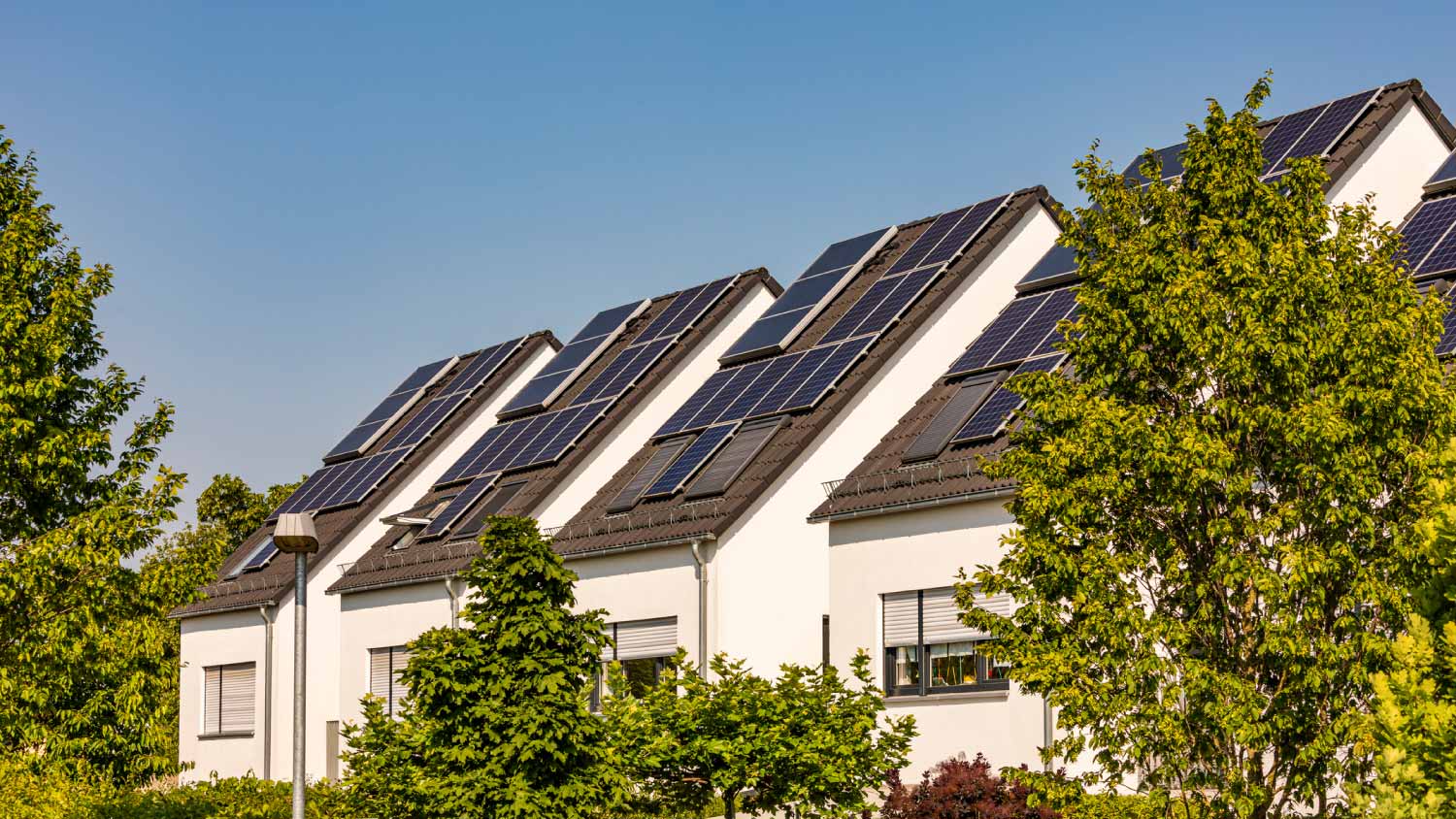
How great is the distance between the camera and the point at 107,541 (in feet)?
62.8

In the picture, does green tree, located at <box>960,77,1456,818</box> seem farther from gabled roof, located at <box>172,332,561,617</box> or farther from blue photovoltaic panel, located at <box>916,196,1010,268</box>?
gabled roof, located at <box>172,332,561,617</box>

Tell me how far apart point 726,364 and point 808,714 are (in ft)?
44.7

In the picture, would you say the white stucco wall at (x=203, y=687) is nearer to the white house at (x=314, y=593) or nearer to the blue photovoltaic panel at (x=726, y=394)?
the white house at (x=314, y=593)

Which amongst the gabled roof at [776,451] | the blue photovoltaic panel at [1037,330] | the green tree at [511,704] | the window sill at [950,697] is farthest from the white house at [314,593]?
the green tree at [511,704]

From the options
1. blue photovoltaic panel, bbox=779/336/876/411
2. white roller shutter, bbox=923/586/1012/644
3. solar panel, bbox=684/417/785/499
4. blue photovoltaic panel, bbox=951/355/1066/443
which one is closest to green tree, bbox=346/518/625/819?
white roller shutter, bbox=923/586/1012/644

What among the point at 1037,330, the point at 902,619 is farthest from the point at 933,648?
the point at 1037,330

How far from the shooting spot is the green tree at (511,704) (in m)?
16.2

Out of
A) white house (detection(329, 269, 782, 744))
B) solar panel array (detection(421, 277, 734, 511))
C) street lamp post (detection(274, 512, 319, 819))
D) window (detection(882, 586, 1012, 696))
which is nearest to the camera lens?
street lamp post (detection(274, 512, 319, 819))

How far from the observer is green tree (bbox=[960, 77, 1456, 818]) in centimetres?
1227

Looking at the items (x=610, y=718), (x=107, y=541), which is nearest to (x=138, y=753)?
(x=107, y=541)

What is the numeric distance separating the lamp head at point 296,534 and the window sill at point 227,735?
876 inches

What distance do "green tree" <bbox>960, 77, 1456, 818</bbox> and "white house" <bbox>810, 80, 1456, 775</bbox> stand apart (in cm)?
804

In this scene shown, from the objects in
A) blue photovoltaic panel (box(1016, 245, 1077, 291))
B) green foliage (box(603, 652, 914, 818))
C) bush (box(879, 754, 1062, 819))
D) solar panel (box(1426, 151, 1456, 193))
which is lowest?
bush (box(879, 754, 1062, 819))

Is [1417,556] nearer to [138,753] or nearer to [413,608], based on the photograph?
[138,753]
